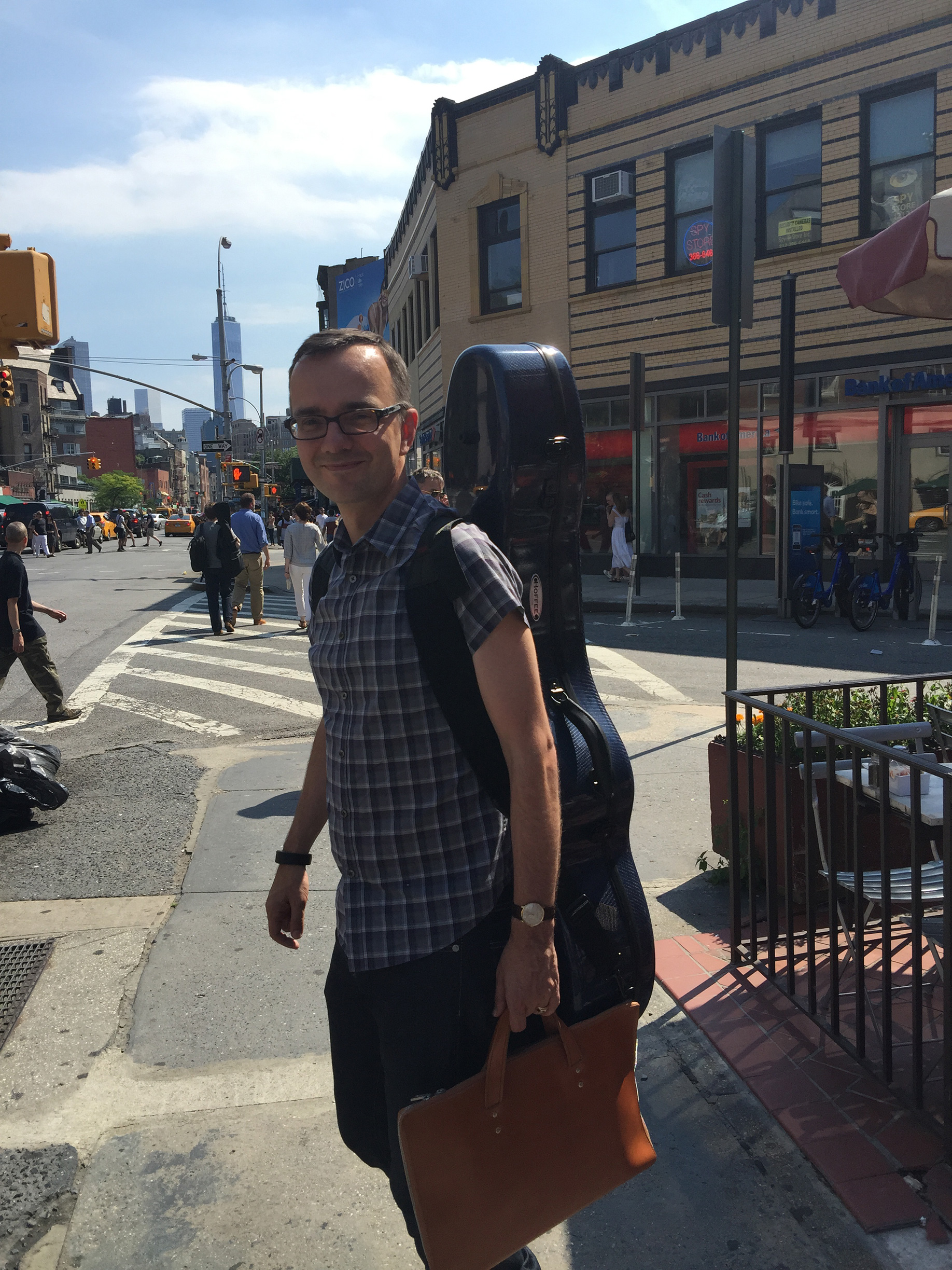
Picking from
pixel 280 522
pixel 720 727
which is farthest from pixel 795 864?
pixel 280 522

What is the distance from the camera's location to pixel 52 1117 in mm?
3066

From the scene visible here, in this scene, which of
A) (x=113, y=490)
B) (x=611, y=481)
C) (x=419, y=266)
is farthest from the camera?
(x=113, y=490)

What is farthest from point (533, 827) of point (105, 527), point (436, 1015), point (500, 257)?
point (105, 527)

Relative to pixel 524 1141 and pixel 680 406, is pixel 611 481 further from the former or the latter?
pixel 524 1141

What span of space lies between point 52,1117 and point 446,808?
2.00 metres

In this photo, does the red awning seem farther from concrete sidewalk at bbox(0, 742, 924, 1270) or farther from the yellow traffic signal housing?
the yellow traffic signal housing

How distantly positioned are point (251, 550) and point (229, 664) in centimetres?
373

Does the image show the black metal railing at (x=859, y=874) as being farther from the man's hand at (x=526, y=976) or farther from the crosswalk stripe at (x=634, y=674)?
the crosswalk stripe at (x=634, y=674)

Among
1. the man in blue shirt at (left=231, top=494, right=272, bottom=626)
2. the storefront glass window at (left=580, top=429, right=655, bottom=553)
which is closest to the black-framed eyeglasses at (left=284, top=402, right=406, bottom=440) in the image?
the man in blue shirt at (left=231, top=494, right=272, bottom=626)

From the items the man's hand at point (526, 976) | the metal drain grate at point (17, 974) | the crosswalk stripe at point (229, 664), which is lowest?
the metal drain grate at point (17, 974)

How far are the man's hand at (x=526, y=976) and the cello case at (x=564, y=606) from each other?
0.48 ft

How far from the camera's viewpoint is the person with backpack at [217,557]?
1423 cm

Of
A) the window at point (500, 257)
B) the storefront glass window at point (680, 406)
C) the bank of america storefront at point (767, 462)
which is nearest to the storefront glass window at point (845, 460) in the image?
the bank of america storefront at point (767, 462)

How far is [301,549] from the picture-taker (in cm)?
1492
